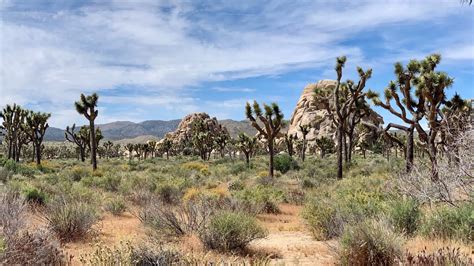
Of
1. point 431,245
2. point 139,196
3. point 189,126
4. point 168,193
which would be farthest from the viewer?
point 189,126

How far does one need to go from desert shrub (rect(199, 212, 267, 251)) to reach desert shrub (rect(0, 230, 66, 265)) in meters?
2.62

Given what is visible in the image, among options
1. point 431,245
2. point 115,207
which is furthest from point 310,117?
point 431,245

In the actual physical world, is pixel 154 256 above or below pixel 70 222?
above

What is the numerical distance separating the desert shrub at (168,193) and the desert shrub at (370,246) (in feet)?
32.3

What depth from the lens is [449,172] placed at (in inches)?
309

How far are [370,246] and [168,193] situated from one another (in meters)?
10.8

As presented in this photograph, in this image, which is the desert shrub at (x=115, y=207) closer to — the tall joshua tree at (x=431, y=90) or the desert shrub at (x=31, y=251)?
the desert shrub at (x=31, y=251)

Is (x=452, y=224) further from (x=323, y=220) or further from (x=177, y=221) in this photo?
(x=177, y=221)

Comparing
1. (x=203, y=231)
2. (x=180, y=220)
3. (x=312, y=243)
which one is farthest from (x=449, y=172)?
(x=180, y=220)

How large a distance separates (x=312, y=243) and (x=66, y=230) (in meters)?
5.31

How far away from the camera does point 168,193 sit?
1584 centimetres

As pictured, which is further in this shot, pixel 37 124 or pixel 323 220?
pixel 37 124

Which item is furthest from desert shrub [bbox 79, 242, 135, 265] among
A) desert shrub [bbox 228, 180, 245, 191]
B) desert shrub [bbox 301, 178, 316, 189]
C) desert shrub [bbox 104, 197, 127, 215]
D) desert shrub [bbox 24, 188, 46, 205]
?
desert shrub [bbox 301, 178, 316, 189]

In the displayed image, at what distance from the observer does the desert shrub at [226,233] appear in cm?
777
